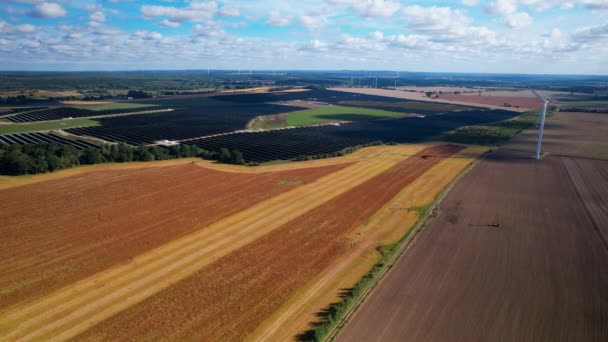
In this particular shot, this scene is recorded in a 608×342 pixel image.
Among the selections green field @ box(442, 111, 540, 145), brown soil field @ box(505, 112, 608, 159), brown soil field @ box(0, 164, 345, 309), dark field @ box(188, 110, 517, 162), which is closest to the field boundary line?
brown soil field @ box(0, 164, 345, 309)

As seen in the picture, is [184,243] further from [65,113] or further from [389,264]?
[65,113]

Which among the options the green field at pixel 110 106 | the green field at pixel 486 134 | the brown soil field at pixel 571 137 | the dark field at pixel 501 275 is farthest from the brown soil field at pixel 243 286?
the green field at pixel 110 106

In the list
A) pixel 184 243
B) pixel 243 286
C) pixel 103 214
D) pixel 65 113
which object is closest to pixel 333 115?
pixel 65 113

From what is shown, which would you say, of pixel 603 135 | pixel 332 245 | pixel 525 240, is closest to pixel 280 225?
pixel 332 245

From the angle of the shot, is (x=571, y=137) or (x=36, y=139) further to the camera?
(x=571, y=137)

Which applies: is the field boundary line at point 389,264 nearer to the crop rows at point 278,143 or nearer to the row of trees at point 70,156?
the crop rows at point 278,143

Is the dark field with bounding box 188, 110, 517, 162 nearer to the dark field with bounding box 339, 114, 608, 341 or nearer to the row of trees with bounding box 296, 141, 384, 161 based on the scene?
the row of trees with bounding box 296, 141, 384, 161
